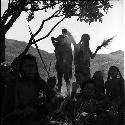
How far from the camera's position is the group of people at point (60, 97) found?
5496mm

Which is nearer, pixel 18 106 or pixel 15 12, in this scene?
pixel 18 106

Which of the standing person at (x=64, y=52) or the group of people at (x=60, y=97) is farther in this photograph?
the standing person at (x=64, y=52)

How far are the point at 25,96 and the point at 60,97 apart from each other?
666 mm

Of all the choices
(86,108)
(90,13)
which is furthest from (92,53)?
(86,108)

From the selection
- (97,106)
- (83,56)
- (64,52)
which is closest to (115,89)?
(97,106)

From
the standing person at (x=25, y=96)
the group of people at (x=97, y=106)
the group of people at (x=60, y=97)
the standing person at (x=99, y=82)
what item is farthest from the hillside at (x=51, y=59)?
the standing person at (x=25, y=96)

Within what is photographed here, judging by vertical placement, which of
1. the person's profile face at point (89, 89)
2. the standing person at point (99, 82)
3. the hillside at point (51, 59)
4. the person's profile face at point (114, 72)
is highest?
the hillside at point (51, 59)

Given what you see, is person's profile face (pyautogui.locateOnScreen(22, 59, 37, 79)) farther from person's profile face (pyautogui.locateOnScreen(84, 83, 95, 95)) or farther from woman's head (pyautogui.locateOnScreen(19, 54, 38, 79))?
person's profile face (pyautogui.locateOnScreen(84, 83, 95, 95))

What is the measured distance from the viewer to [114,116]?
8273mm

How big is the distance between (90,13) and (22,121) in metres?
7.92

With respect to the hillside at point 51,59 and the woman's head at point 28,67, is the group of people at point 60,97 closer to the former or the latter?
the woman's head at point 28,67

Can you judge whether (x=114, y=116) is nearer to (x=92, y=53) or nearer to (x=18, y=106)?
(x=18, y=106)

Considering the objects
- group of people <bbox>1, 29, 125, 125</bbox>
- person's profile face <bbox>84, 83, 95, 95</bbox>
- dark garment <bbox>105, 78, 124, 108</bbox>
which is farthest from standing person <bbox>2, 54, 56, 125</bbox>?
dark garment <bbox>105, 78, 124, 108</bbox>

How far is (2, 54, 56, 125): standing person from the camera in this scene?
5.37 m
